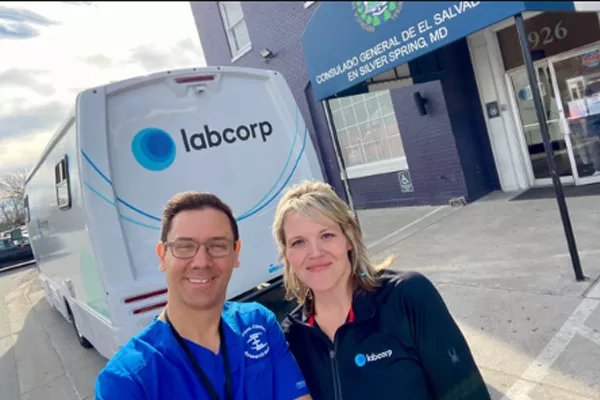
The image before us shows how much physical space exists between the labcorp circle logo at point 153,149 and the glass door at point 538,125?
20.4 feet

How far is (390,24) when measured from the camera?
86cm

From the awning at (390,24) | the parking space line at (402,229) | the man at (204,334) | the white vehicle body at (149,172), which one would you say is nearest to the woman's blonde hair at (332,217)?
the man at (204,334)

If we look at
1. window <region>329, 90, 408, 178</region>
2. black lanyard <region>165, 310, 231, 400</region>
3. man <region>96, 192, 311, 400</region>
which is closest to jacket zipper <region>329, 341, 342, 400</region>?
man <region>96, 192, 311, 400</region>

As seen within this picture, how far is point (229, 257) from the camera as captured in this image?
1.73 m

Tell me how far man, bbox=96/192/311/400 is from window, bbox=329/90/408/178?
7290 millimetres

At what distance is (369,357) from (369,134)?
320 inches

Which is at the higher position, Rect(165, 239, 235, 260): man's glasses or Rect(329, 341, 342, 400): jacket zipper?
Rect(165, 239, 235, 260): man's glasses

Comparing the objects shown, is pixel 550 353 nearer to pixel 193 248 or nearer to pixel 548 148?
pixel 548 148

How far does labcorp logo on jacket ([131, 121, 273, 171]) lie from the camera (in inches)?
128

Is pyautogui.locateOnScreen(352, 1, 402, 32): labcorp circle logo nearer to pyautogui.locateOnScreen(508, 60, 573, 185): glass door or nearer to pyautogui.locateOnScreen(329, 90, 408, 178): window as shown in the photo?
pyautogui.locateOnScreen(508, 60, 573, 185): glass door

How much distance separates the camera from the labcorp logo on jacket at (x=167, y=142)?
10.7ft

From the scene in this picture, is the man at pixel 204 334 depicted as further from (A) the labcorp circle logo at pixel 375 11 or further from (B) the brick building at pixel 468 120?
(B) the brick building at pixel 468 120

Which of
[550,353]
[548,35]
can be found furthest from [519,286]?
[548,35]

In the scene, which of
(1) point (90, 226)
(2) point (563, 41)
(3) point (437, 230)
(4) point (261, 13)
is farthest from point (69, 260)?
(2) point (563, 41)
